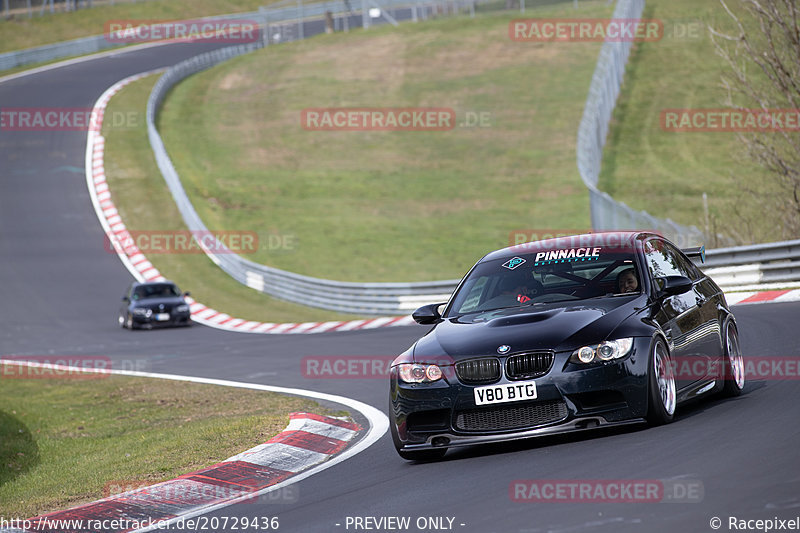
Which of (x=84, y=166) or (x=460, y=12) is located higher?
(x=460, y=12)

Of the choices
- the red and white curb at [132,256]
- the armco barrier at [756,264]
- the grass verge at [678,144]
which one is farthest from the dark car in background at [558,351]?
the grass verge at [678,144]

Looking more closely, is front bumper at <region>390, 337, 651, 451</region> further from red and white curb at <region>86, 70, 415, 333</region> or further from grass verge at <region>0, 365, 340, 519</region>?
red and white curb at <region>86, 70, 415, 333</region>

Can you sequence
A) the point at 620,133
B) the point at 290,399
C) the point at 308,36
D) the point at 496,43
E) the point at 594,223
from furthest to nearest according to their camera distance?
the point at 308,36, the point at 496,43, the point at 620,133, the point at 594,223, the point at 290,399

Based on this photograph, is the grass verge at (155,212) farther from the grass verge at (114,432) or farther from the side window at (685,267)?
the side window at (685,267)

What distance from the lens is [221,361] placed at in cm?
1941

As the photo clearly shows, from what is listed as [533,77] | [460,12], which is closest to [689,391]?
[533,77]

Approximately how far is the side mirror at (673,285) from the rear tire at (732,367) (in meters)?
0.94

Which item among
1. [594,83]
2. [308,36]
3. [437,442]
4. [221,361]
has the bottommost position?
[221,361]

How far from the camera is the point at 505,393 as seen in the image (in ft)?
24.7

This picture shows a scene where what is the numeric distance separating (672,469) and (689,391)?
7.35ft

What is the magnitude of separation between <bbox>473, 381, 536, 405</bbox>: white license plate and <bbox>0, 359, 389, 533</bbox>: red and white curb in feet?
4.84

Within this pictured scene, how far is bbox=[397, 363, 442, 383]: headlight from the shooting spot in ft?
25.6

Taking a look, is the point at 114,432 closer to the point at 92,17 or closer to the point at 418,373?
the point at 418,373

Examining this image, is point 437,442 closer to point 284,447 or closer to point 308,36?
point 284,447
